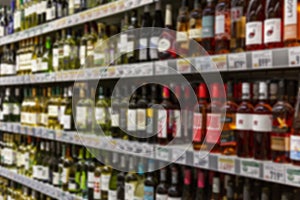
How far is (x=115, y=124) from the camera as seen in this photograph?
2.20 m

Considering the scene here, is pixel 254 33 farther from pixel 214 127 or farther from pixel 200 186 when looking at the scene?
pixel 200 186

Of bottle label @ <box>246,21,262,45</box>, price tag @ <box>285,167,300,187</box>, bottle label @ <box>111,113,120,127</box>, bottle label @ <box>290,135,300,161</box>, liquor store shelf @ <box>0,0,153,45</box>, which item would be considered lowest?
price tag @ <box>285,167,300,187</box>

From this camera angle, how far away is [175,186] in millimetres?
1872

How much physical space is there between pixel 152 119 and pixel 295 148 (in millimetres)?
734

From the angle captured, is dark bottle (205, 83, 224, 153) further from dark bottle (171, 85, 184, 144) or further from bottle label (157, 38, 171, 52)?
bottle label (157, 38, 171, 52)

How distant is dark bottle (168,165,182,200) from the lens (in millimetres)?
1855

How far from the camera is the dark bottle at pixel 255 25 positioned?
60.4 inches

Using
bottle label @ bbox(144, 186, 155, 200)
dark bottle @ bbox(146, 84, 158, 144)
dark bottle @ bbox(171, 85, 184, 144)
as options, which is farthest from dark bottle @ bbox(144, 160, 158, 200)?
dark bottle @ bbox(171, 85, 184, 144)

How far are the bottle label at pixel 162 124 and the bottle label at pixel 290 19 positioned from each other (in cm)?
65

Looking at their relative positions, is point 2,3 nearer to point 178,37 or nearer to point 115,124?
point 115,124

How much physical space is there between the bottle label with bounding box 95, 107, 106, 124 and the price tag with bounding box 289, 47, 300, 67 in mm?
1193

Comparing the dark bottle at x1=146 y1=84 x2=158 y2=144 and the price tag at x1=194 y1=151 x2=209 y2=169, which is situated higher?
the dark bottle at x1=146 y1=84 x2=158 y2=144

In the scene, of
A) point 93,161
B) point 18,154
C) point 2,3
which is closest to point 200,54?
point 93,161

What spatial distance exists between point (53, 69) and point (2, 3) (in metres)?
1.37
